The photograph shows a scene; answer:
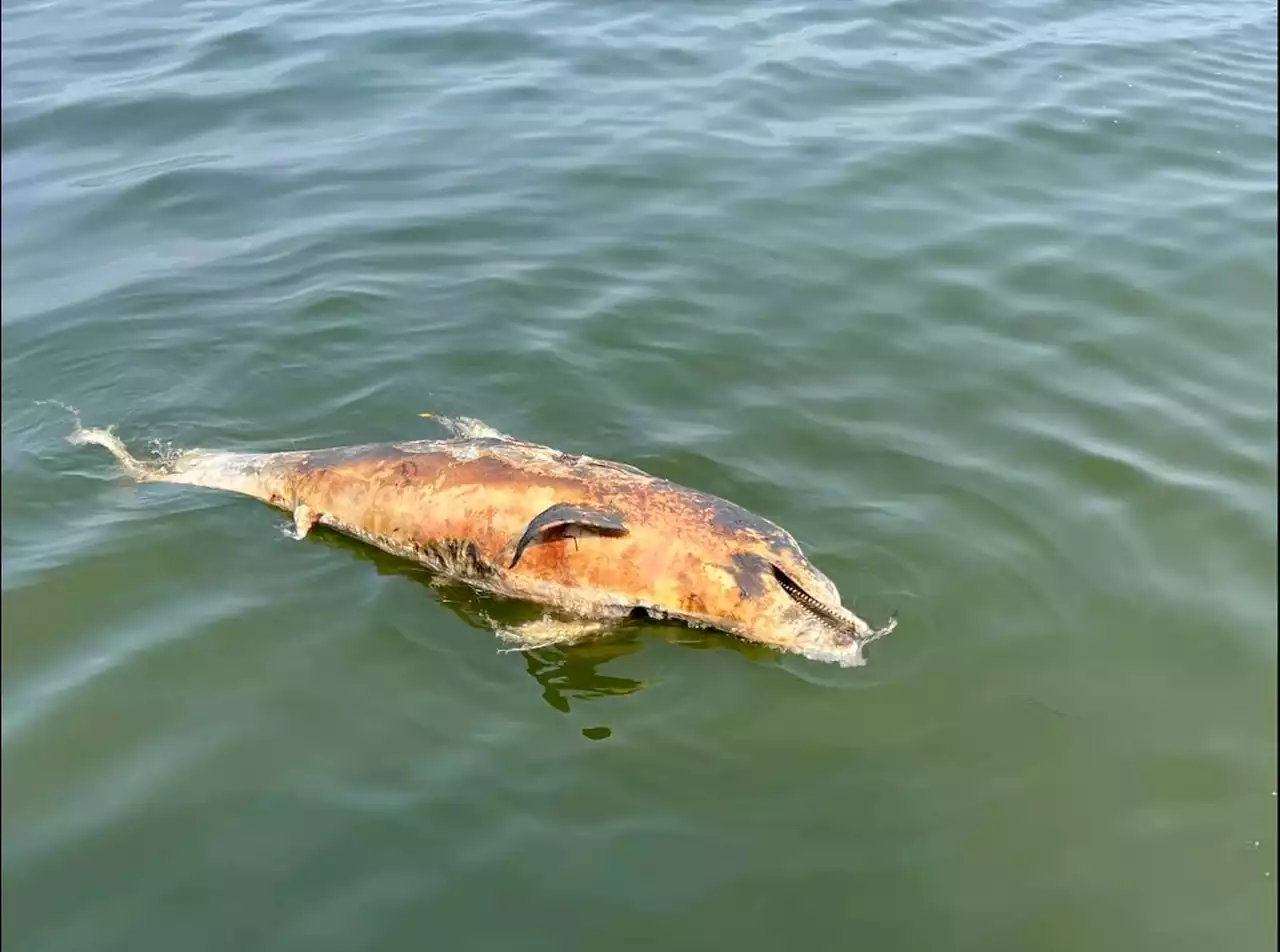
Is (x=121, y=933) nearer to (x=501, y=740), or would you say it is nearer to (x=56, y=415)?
(x=501, y=740)

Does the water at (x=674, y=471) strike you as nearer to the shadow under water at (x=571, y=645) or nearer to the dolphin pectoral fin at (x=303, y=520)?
the shadow under water at (x=571, y=645)

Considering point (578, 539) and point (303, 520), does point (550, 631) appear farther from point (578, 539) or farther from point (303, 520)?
point (303, 520)

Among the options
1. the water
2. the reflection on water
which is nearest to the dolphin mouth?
the water

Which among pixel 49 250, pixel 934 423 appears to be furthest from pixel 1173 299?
pixel 49 250

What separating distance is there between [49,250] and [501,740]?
9.11 meters

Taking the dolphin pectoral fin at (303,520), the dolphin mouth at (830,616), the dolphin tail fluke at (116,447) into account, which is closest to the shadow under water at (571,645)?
the dolphin mouth at (830,616)

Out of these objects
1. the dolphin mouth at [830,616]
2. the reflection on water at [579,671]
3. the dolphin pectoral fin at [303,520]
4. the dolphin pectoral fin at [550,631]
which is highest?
the dolphin pectoral fin at [303,520]

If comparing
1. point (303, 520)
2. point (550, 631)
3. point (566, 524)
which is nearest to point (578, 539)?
point (566, 524)

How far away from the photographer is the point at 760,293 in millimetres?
11500

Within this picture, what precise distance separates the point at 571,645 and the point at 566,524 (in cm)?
80

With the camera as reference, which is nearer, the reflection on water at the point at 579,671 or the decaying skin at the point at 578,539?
the reflection on water at the point at 579,671

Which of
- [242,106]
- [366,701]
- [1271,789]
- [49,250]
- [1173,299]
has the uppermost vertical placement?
[242,106]

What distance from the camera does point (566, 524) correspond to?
7.53 m

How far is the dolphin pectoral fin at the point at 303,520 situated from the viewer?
8641 mm
